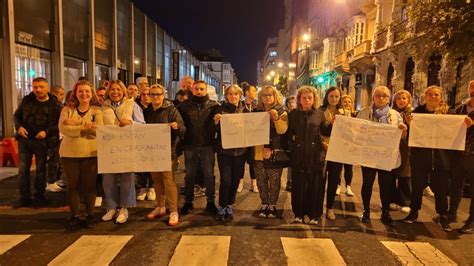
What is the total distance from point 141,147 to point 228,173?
1.37m

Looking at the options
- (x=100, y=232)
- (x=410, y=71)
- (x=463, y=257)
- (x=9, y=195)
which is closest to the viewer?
(x=463, y=257)

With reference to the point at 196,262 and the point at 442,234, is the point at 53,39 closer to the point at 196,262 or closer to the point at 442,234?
the point at 196,262

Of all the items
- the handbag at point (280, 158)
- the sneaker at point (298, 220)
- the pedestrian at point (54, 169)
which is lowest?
the sneaker at point (298, 220)

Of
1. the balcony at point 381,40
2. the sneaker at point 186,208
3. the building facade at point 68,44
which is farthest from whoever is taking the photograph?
the balcony at point 381,40

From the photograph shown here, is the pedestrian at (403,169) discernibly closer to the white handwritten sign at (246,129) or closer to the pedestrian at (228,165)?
the white handwritten sign at (246,129)

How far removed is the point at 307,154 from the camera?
19.4 feet

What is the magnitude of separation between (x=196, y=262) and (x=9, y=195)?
4842 millimetres

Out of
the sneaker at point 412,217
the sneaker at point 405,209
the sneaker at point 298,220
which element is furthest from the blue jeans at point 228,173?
the sneaker at point 405,209

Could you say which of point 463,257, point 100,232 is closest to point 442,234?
point 463,257

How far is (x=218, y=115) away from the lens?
19.9 feet

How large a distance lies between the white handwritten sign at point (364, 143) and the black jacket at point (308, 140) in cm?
16

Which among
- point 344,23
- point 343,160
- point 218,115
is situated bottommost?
point 343,160

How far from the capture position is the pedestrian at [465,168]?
19.3 feet

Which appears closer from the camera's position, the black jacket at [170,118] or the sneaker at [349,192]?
the black jacket at [170,118]
